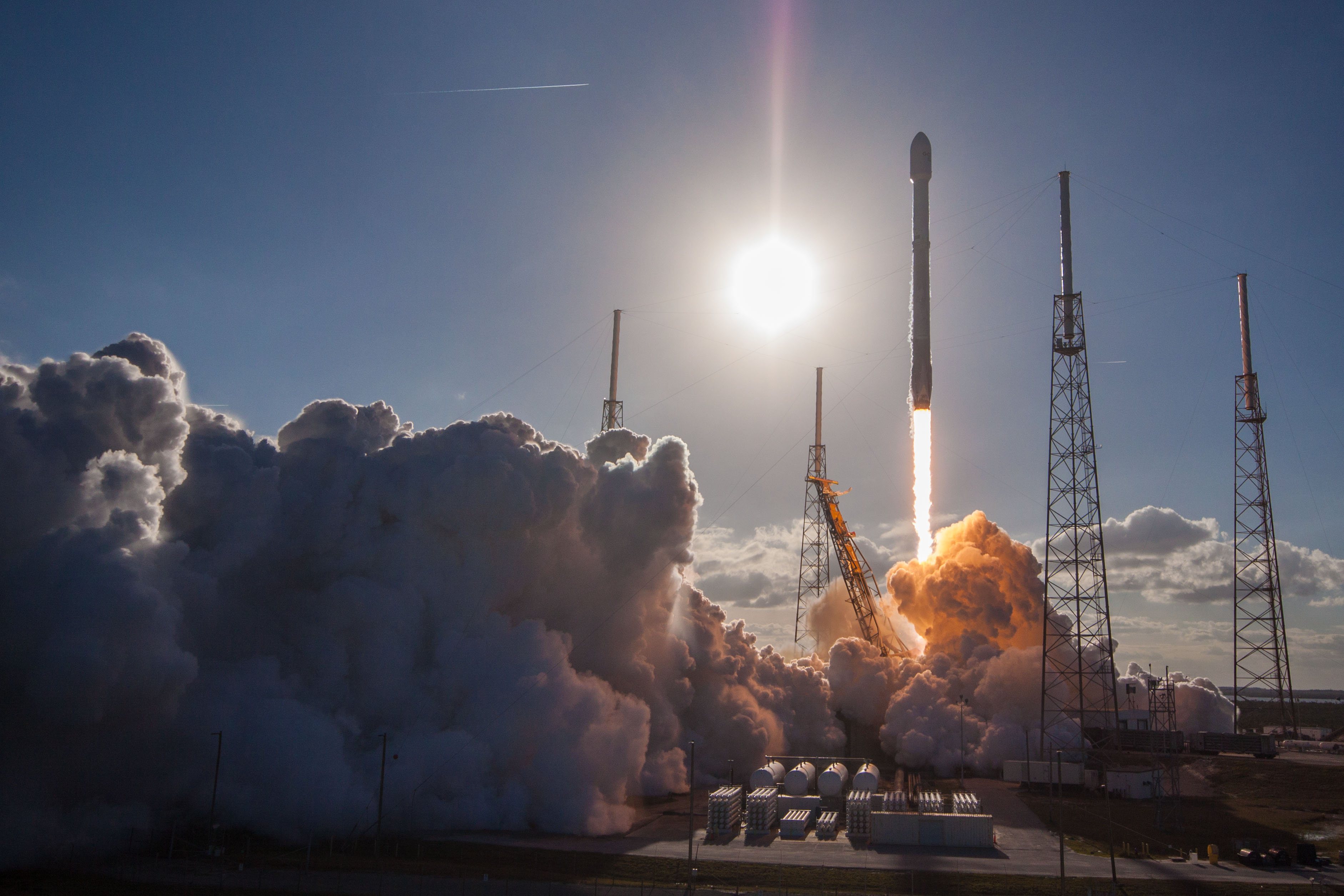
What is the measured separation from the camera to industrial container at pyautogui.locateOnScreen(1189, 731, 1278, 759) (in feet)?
227

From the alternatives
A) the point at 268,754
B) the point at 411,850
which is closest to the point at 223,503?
the point at 268,754

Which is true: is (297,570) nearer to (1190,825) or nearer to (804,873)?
(804,873)

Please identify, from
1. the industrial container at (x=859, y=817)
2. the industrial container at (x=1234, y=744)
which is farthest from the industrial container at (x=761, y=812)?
the industrial container at (x=1234, y=744)

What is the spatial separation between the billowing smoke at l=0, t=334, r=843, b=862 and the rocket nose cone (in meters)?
27.0

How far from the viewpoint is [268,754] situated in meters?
43.8

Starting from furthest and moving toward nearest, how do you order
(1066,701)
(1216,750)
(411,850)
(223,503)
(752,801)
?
(1216,750)
(1066,701)
(752,801)
(223,503)
(411,850)

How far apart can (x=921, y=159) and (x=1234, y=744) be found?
46.4 m

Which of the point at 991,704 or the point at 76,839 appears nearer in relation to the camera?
the point at 76,839

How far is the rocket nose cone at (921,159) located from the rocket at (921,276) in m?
0.02

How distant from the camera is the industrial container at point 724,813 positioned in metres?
48.6

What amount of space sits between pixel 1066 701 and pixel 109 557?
186 feet

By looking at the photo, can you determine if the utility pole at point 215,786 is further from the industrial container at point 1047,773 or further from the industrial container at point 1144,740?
the industrial container at point 1144,740

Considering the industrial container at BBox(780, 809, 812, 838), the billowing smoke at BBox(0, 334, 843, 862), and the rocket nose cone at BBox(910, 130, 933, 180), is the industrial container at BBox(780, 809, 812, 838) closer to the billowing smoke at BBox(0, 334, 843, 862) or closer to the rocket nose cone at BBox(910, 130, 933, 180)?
the billowing smoke at BBox(0, 334, 843, 862)

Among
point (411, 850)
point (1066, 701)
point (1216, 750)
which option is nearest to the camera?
point (411, 850)
